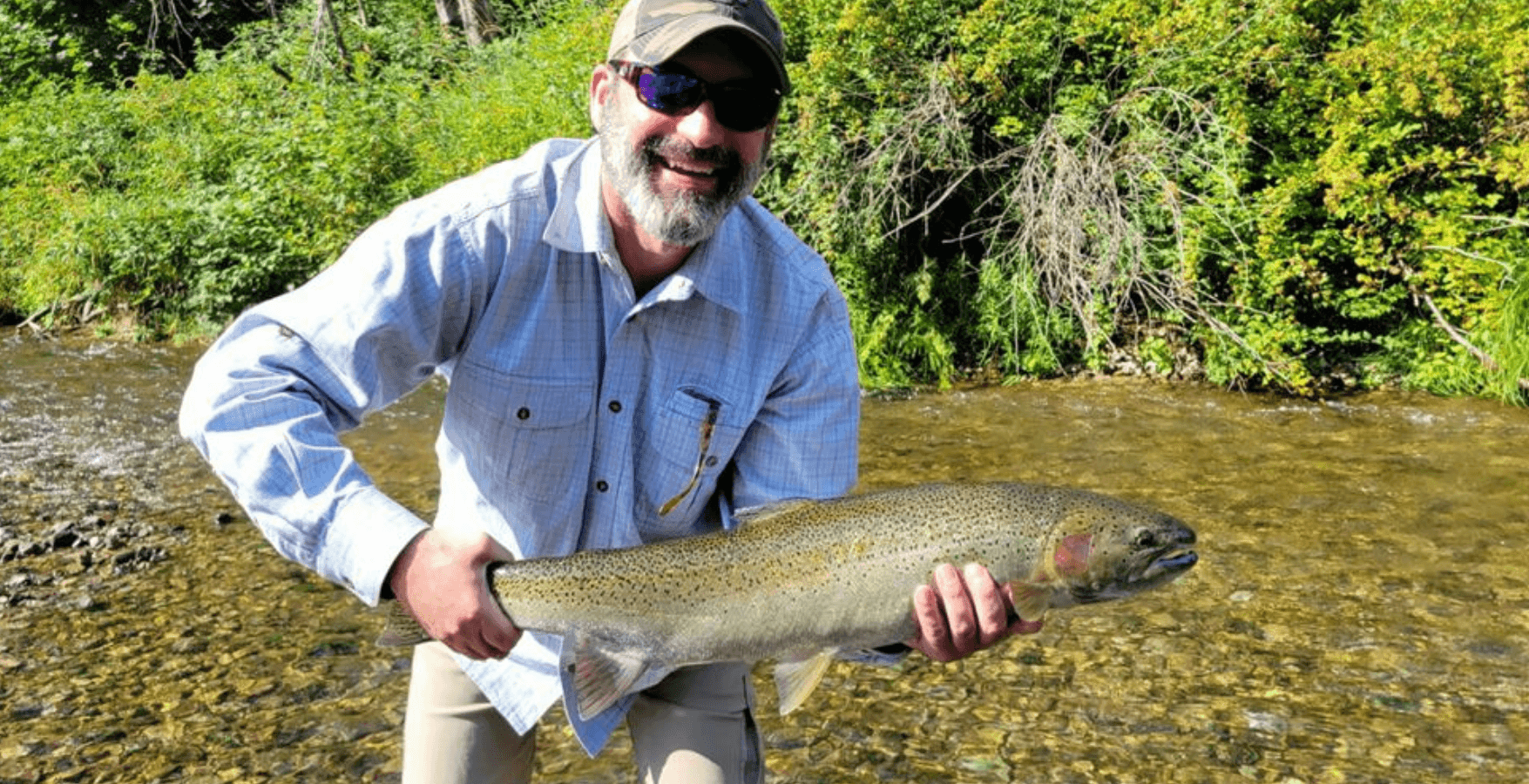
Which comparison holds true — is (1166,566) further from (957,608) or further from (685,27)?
(685,27)

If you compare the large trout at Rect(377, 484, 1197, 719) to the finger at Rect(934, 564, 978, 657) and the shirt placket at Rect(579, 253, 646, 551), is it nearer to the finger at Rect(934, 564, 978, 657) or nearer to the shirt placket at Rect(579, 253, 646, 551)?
the finger at Rect(934, 564, 978, 657)

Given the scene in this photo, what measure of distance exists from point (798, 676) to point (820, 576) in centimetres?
Answer: 24

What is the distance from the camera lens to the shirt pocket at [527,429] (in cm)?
284

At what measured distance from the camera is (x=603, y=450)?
2891 millimetres

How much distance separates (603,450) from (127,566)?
505 cm

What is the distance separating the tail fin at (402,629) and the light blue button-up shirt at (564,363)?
145mm

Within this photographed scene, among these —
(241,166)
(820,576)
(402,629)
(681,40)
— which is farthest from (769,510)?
(241,166)

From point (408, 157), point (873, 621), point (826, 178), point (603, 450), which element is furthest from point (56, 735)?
point (408, 157)

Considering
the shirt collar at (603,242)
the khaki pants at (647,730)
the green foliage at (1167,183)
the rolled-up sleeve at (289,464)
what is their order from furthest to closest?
the green foliage at (1167,183) < the khaki pants at (647,730) < the shirt collar at (603,242) < the rolled-up sleeve at (289,464)

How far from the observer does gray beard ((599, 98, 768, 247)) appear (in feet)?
9.00

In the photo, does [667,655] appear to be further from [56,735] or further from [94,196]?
[94,196]

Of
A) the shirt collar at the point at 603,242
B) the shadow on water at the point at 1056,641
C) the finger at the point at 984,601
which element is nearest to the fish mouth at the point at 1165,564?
the finger at the point at 984,601

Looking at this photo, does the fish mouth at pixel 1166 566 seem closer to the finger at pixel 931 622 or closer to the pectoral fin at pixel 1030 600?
the pectoral fin at pixel 1030 600

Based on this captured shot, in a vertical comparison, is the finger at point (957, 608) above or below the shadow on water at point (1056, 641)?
above
